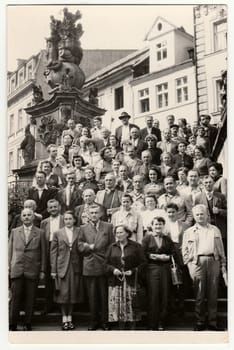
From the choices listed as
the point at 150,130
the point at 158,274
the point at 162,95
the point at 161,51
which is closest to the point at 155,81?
the point at 162,95

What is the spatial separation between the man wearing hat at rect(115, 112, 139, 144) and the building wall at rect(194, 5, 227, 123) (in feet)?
1.93

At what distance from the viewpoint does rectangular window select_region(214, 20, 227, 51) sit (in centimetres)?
459

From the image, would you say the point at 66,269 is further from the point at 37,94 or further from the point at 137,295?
the point at 37,94

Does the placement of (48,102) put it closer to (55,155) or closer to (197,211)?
(55,155)

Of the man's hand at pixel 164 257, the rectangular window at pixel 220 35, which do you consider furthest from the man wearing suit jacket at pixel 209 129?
the man's hand at pixel 164 257

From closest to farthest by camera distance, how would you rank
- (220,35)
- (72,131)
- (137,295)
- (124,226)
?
(137,295)
(124,226)
(220,35)
(72,131)

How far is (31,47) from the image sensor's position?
4.65 metres

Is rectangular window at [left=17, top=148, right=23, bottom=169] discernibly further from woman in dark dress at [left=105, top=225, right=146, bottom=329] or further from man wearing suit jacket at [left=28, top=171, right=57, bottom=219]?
woman in dark dress at [left=105, top=225, right=146, bottom=329]

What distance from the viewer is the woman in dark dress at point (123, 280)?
4.40 metres

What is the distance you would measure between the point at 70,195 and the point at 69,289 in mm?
744

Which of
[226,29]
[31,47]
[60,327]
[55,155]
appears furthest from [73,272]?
[226,29]

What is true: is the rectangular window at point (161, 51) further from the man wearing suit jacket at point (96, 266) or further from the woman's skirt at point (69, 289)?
the woman's skirt at point (69, 289)

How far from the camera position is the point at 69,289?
14.6ft

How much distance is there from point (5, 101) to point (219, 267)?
215 cm
